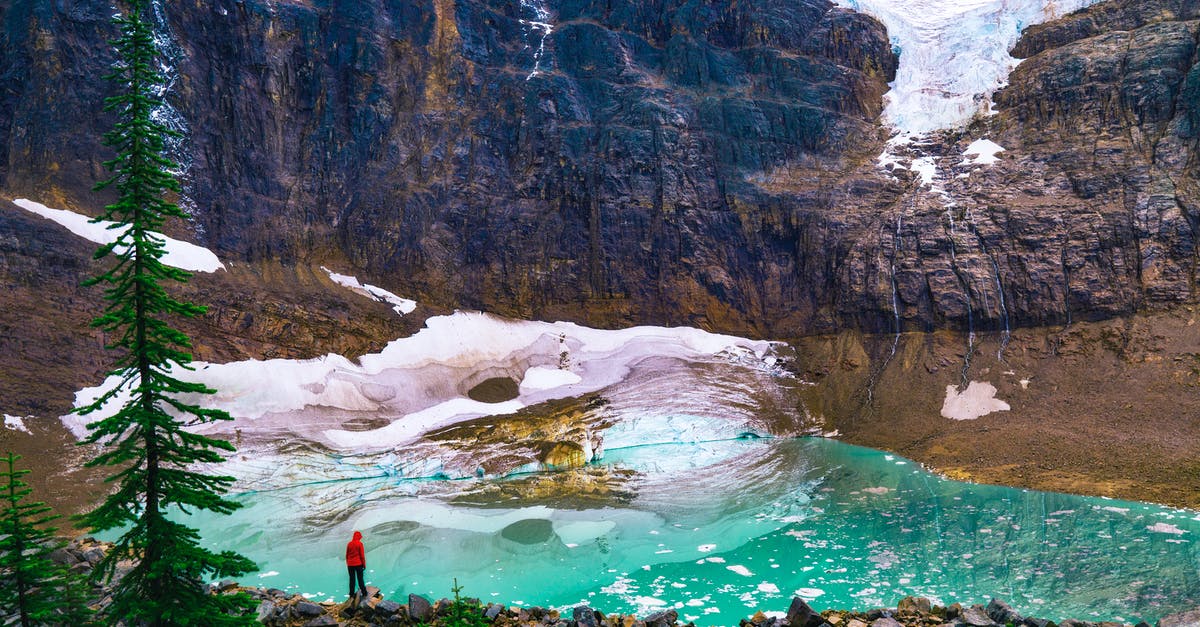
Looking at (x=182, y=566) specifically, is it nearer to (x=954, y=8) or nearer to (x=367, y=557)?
(x=367, y=557)

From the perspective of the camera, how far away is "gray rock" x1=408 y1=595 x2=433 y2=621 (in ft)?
38.1

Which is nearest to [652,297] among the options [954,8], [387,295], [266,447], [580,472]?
[387,295]

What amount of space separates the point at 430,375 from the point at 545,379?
250 inches

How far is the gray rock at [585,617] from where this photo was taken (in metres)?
11.7

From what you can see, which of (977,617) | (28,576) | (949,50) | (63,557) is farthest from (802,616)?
(949,50)

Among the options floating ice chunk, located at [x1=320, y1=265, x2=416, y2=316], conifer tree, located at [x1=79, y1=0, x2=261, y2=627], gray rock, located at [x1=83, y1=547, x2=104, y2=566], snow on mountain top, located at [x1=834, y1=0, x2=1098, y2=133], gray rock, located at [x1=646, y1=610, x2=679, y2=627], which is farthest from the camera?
snow on mountain top, located at [x1=834, y1=0, x2=1098, y2=133]

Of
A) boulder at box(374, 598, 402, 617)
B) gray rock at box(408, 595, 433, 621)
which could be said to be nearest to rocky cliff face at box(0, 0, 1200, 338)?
boulder at box(374, 598, 402, 617)

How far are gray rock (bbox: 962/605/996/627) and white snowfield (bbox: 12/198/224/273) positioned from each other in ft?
124

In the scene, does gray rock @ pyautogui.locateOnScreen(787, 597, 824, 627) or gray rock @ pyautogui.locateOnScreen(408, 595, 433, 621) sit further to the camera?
gray rock @ pyautogui.locateOnScreen(787, 597, 824, 627)

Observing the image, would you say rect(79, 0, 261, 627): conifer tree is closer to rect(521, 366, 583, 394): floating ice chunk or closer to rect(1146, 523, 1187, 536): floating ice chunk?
rect(1146, 523, 1187, 536): floating ice chunk

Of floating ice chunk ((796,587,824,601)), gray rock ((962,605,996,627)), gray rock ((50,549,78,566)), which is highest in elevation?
gray rock ((50,549,78,566))

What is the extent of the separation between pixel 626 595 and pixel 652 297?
33.4 m

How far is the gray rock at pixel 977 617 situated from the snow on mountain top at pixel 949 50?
46.8m

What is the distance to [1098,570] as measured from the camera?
17219 millimetres
